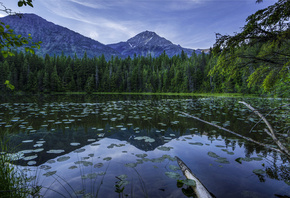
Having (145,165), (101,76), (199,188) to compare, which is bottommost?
(145,165)

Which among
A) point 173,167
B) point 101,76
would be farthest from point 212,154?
point 101,76

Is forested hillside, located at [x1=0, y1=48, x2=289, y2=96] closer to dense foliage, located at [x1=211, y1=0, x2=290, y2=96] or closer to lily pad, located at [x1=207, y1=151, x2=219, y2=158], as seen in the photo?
dense foliage, located at [x1=211, y1=0, x2=290, y2=96]

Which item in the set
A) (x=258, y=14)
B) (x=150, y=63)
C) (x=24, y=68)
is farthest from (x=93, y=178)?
(x=150, y=63)

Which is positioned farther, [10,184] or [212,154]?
[212,154]

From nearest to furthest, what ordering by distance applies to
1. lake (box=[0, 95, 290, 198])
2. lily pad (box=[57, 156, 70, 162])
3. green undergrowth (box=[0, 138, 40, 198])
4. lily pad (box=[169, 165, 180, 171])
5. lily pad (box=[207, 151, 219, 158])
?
1. green undergrowth (box=[0, 138, 40, 198])
2. lake (box=[0, 95, 290, 198])
3. lily pad (box=[169, 165, 180, 171])
4. lily pad (box=[57, 156, 70, 162])
5. lily pad (box=[207, 151, 219, 158])

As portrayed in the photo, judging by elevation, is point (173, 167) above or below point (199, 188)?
below

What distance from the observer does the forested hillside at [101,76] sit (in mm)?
58888

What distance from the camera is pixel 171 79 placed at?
231 ft

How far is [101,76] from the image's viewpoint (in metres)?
75.8

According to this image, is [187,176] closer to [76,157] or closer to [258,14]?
[76,157]

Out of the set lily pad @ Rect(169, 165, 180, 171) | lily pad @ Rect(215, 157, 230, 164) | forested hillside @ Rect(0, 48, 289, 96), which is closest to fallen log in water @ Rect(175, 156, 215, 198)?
lily pad @ Rect(169, 165, 180, 171)

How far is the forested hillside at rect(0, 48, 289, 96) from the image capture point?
193ft

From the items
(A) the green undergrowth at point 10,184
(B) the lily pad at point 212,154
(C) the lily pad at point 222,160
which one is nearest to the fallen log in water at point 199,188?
(C) the lily pad at point 222,160

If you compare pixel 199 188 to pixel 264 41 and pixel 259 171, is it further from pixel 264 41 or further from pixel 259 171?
pixel 264 41
